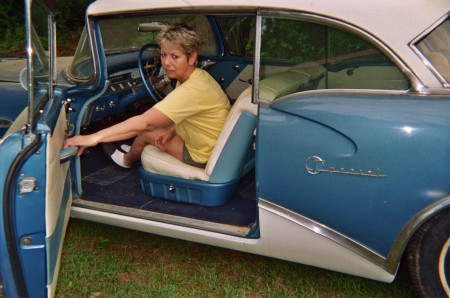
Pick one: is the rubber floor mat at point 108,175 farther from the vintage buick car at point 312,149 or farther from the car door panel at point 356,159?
the car door panel at point 356,159

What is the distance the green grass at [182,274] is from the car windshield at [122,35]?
3.73ft

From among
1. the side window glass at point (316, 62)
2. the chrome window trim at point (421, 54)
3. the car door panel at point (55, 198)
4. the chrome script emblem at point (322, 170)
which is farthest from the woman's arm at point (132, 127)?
the chrome window trim at point (421, 54)

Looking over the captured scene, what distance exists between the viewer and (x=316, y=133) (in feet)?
7.66

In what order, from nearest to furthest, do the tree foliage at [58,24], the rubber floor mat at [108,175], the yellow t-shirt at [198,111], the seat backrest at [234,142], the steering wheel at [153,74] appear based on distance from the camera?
the seat backrest at [234,142]
the yellow t-shirt at [198,111]
the rubber floor mat at [108,175]
the steering wheel at [153,74]
the tree foliage at [58,24]

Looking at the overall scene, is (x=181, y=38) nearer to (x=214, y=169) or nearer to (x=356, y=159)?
(x=214, y=169)

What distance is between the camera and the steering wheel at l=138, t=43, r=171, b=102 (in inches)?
152

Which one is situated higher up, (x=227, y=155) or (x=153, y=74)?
(x=153, y=74)

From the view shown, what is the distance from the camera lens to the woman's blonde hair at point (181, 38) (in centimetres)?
289

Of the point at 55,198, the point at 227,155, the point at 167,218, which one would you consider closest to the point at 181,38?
the point at 227,155

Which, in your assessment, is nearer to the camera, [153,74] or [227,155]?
[227,155]

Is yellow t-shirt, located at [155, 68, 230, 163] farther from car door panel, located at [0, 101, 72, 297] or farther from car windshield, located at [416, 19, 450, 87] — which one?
car windshield, located at [416, 19, 450, 87]

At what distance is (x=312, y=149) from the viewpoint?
2346 millimetres

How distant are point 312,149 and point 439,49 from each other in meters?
0.72

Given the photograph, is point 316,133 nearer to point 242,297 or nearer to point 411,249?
point 411,249
